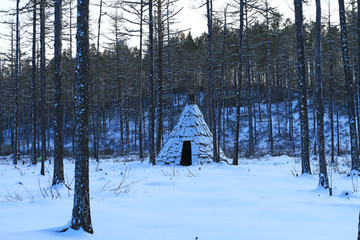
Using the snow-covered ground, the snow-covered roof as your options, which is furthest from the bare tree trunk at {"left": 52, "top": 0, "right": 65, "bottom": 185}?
the snow-covered roof

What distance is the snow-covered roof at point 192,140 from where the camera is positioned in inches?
560

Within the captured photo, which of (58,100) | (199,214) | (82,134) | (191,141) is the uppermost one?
(58,100)

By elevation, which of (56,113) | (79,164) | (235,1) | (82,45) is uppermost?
(235,1)

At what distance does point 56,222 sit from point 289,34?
99.4ft

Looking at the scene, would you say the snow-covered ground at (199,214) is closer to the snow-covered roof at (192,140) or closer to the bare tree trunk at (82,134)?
the bare tree trunk at (82,134)

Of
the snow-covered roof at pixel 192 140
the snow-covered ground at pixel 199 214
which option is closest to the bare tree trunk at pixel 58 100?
the snow-covered ground at pixel 199 214

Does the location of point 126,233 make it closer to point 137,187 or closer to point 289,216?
point 289,216

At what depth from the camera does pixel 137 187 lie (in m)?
7.64

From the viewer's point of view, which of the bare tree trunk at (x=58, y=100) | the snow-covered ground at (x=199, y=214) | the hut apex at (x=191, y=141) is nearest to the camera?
the snow-covered ground at (x=199, y=214)

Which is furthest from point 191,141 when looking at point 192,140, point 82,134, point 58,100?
point 82,134

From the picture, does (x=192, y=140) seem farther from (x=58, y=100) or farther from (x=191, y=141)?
(x=58, y=100)

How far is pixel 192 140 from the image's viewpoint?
14523 mm

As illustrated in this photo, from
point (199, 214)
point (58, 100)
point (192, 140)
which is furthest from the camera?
point (192, 140)

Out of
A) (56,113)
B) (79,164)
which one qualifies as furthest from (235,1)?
(79,164)
